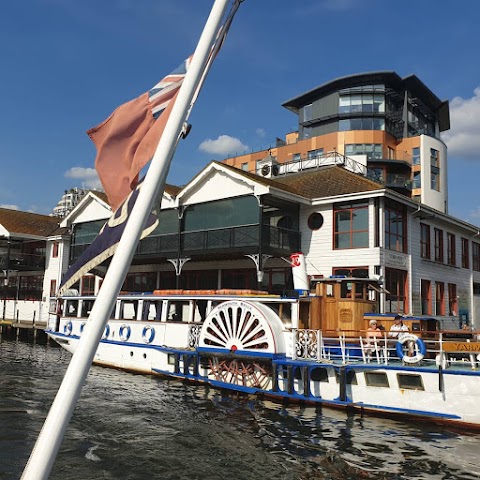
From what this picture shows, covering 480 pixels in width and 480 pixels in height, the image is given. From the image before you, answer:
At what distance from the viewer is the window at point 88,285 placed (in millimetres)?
37688

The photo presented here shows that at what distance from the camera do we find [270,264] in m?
27.1

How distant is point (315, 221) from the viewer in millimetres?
25656

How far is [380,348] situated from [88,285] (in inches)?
1096

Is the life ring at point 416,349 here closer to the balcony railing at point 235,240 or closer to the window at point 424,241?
the balcony railing at point 235,240

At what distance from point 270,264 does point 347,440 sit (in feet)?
50.9

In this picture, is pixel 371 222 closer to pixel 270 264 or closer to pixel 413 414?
pixel 270 264

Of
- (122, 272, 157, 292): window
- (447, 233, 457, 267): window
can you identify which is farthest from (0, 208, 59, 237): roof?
(447, 233, 457, 267): window

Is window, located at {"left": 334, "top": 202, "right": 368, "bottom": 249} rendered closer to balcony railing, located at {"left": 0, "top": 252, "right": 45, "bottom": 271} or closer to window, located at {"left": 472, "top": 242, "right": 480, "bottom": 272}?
window, located at {"left": 472, "top": 242, "right": 480, "bottom": 272}

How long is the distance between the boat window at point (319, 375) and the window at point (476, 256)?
67.9 feet

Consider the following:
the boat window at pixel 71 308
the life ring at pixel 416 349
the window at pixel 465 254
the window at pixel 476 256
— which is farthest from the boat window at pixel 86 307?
Result: the window at pixel 476 256

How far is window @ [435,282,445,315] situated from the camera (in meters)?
27.1

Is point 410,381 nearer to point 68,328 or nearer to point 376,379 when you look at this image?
point 376,379

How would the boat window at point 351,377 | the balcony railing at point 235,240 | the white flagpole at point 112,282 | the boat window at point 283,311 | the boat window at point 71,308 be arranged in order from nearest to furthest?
the white flagpole at point 112,282 → the boat window at point 351,377 → the boat window at point 283,311 → the balcony railing at point 235,240 → the boat window at point 71,308

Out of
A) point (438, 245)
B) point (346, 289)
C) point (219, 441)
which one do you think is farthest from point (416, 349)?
point (438, 245)
